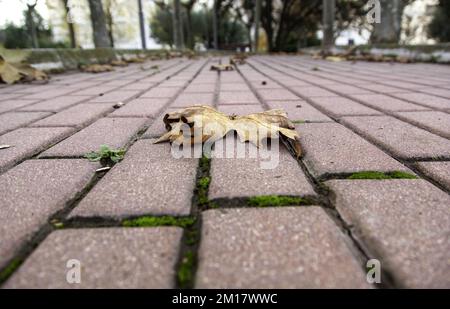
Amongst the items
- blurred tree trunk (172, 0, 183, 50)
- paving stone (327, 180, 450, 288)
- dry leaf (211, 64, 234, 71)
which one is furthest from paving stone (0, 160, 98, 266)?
blurred tree trunk (172, 0, 183, 50)

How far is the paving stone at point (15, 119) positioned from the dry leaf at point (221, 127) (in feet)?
3.04

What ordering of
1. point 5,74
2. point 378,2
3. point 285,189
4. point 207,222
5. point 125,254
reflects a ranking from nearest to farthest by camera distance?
point 125,254
point 207,222
point 285,189
point 5,74
point 378,2

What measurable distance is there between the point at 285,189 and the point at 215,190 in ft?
0.66

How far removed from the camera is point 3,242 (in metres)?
0.72

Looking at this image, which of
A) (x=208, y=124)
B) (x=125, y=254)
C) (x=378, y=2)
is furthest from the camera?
(x=378, y=2)

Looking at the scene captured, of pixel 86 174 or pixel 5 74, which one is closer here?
pixel 86 174

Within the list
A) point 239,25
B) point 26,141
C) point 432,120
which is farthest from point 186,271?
point 239,25

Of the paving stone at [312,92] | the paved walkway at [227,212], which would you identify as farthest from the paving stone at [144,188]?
the paving stone at [312,92]

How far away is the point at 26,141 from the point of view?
1453 mm

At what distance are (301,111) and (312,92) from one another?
823 mm

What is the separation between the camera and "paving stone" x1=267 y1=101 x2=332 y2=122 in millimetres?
1789
